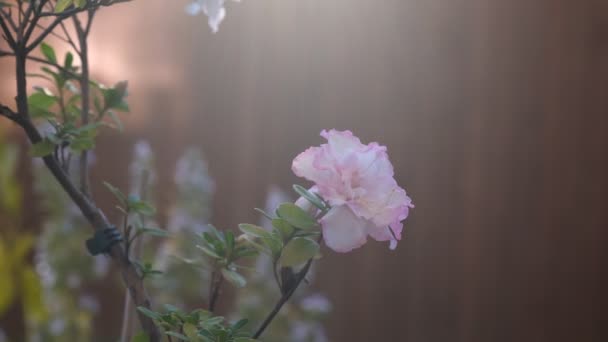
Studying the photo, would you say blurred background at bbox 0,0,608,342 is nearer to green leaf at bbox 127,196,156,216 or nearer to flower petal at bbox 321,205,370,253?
green leaf at bbox 127,196,156,216

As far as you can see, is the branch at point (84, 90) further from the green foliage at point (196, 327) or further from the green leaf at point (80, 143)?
the green foliage at point (196, 327)

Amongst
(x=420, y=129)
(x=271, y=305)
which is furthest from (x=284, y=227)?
(x=420, y=129)

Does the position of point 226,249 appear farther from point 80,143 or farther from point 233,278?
point 80,143

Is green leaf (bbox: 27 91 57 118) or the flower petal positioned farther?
green leaf (bbox: 27 91 57 118)

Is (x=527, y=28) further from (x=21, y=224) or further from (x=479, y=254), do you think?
(x=21, y=224)

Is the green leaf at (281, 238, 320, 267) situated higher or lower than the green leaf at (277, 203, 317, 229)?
lower

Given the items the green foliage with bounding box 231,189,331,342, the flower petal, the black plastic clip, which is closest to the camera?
the flower petal

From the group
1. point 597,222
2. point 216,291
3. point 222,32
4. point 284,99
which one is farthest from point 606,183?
point 216,291

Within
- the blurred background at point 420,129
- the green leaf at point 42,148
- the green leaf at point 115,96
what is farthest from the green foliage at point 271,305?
the green leaf at point 42,148

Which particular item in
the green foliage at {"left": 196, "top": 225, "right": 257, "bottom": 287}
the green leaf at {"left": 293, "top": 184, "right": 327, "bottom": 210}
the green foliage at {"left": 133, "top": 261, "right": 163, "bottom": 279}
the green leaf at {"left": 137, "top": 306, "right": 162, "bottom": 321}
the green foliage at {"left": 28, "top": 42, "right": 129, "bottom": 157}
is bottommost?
the green leaf at {"left": 137, "top": 306, "right": 162, "bottom": 321}

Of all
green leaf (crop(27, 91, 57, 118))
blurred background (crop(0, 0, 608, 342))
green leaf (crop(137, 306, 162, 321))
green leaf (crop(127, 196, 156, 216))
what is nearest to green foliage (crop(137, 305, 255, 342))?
green leaf (crop(137, 306, 162, 321))
